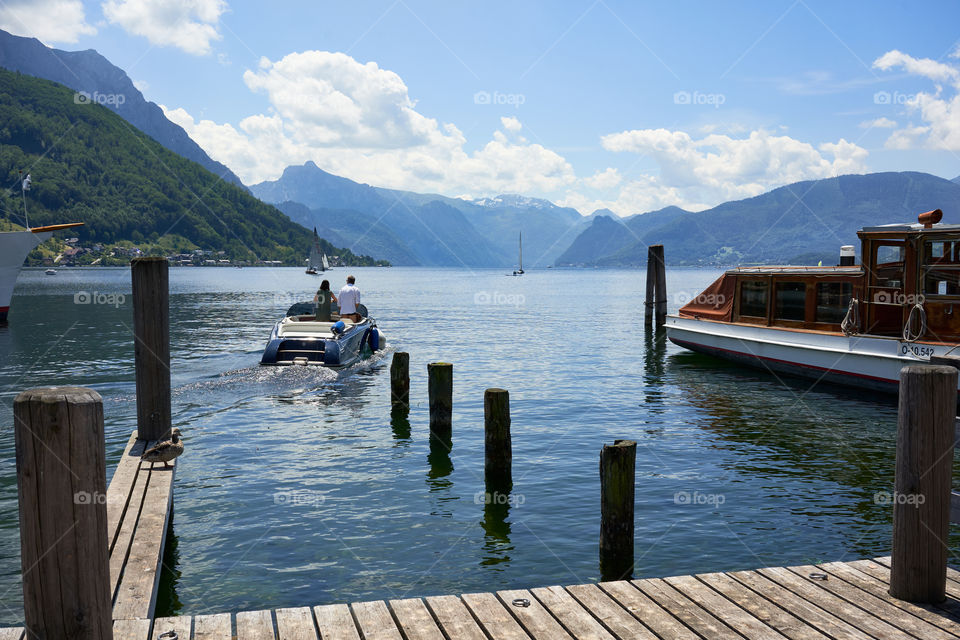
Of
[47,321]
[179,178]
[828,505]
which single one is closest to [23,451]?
[828,505]

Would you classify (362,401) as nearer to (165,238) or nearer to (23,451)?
(23,451)

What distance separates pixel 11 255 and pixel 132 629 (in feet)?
136

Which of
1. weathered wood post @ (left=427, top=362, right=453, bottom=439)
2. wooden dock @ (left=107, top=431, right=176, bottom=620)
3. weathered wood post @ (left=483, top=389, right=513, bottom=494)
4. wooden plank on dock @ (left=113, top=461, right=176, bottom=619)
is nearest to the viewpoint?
wooden plank on dock @ (left=113, top=461, right=176, bottom=619)

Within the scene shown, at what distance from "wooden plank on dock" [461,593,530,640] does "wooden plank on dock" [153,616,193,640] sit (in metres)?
2.00

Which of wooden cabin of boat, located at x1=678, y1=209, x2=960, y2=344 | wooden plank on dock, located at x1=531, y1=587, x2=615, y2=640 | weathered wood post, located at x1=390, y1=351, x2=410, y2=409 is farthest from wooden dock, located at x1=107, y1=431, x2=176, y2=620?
wooden cabin of boat, located at x1=678, y1=209, x2=960, y2=344

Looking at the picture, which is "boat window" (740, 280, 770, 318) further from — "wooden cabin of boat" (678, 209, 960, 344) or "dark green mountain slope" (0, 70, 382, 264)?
"dark green mountain slope" (0, 70, 382, 264)

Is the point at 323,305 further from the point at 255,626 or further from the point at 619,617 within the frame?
the point at 619,617

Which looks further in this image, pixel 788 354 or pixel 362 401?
pixel 788 354

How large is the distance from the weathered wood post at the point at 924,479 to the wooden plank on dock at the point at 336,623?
3.94 metres

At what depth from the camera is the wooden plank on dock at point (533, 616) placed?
5.04 meters

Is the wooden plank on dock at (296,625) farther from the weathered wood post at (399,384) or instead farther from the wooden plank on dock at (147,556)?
the weathered wood post at (399,384)

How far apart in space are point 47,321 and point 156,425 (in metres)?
38.8

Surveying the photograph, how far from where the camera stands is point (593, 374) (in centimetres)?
2525

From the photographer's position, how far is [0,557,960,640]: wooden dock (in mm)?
5020
